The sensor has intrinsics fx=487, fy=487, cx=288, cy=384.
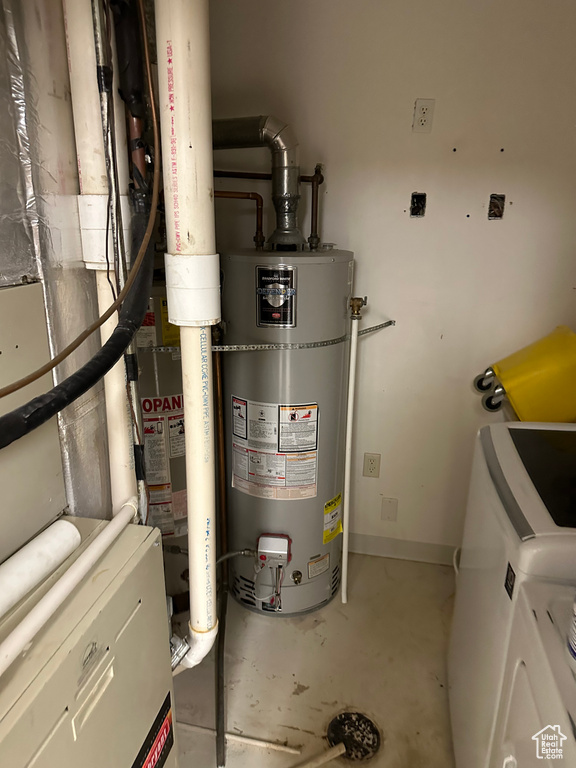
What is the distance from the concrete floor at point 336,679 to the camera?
1.38 m

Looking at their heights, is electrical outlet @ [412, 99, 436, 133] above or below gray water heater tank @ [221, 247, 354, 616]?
above

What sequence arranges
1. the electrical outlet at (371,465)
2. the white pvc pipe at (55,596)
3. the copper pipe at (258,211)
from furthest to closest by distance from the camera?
the electrical outlet at (371,465) → the copper pipe at (258,211) → the white pvc pipe at (55,596)

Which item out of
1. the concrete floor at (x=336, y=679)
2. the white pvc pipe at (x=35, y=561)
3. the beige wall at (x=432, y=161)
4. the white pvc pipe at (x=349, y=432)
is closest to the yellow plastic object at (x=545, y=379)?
the beige wall at (x=432, y=161)

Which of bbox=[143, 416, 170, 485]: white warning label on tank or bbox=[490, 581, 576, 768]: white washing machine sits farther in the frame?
bbox=[143, 416, 170, 485]: white warning label on tank

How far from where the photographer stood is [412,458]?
79.2 inches

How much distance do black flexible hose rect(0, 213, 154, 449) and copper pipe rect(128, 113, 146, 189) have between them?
0.08 meters

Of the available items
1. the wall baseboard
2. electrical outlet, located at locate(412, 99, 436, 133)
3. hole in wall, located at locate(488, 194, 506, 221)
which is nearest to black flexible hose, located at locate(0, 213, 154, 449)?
electrical outlet, located at locate(412, 99, 436, 133)

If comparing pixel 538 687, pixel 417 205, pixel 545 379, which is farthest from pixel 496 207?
pixel 538 687

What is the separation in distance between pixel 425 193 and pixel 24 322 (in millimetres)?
1444

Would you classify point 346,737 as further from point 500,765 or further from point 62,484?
point 62,484

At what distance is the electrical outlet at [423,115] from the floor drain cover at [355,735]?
190 cm

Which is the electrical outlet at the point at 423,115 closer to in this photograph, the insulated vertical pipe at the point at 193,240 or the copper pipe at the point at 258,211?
the copper pipe at the point at 258,211

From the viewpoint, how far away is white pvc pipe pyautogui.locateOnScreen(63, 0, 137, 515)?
82 centimetres

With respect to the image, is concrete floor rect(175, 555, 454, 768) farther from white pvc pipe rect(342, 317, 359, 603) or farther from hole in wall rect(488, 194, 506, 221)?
hole in wall rect(488, 194, 506, 221)
